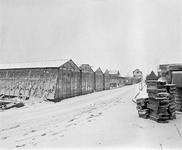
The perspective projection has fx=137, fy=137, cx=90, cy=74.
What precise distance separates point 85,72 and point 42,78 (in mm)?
10096

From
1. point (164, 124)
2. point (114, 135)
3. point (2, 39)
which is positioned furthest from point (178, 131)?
point (2, 39)

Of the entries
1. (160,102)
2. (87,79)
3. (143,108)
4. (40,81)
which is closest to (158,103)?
(160,102)

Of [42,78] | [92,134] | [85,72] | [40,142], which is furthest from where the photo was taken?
[85,72]

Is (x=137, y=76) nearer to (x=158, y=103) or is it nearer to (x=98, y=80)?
(x=98, y=80)

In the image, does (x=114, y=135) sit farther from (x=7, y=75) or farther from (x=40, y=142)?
(x=7, y=75)

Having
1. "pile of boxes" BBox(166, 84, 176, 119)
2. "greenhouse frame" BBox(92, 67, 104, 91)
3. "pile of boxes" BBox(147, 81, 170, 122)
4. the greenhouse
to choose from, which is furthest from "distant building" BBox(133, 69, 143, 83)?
"pile of boxes" BBox(147, 81, 170, 122)

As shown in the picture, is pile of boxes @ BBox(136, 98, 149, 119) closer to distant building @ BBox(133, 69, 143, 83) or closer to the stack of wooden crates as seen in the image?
the stack of wooden crates

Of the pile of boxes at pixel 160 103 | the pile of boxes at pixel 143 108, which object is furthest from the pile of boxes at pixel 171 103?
the pile of boxes at pixel 143 108

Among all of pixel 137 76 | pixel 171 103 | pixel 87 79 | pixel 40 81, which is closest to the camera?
pixel 171 103

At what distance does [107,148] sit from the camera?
4902mm

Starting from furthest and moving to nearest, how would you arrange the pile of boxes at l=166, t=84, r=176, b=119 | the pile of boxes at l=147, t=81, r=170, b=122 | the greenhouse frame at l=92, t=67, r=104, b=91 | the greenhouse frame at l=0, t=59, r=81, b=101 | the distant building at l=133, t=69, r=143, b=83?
the distant building at l=133, t=69, r=143, b=83, the greenhouse frame at l=92, t=67, r=104, b=91, the greenhouse frame at l=0, t=59, r=81, b=101, the pile of boxes at l=166, t=84, r=176, b=119, the pile of boxes at l=147, t=81, r=170, b=122

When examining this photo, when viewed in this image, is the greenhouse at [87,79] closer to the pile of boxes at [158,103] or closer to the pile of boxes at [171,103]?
the pile of boxes at [158,103]

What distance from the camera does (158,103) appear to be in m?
7.73

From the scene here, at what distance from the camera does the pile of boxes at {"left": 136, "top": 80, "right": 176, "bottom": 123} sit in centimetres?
771
